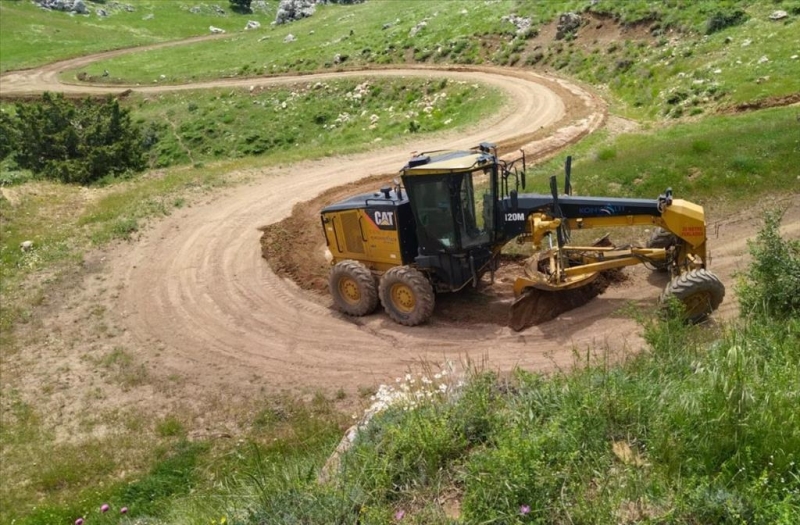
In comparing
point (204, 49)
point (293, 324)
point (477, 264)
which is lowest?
point (293, 324)

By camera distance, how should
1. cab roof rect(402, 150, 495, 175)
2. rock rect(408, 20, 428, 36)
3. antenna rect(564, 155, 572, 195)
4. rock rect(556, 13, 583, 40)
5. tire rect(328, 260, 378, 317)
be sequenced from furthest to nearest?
1. rock rect(408, 20, 428, 36)
2. rock rect(556, 13, 583, 40)
3. tire rect(328, 260, 378, 317)
4. cab roof rect(402, 150, 495, 175)
5. antenna rect(564, 155, 572, 195)

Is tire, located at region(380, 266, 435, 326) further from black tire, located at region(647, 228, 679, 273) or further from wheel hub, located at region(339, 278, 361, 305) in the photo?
black tire, located at region(647, 228, 679, 273)

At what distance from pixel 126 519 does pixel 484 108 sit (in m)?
29.5

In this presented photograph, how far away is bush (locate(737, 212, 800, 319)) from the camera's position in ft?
29.0

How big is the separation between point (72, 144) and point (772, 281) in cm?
3004

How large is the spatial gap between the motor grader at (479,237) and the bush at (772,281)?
4.30ft

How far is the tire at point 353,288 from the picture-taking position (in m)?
13.7

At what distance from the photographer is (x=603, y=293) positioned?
13.1m

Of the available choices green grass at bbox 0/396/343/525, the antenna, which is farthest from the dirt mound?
green grass at bbox 0/396/343/525

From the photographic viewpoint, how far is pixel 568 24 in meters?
42.2

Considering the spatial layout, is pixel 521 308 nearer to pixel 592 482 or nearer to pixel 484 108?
pixel 592 482

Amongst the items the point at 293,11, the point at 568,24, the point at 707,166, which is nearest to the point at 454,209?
the point at 707,166

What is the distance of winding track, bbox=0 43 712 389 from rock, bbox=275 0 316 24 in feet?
206

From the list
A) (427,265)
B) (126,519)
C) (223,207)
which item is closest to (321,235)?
(223,207)
